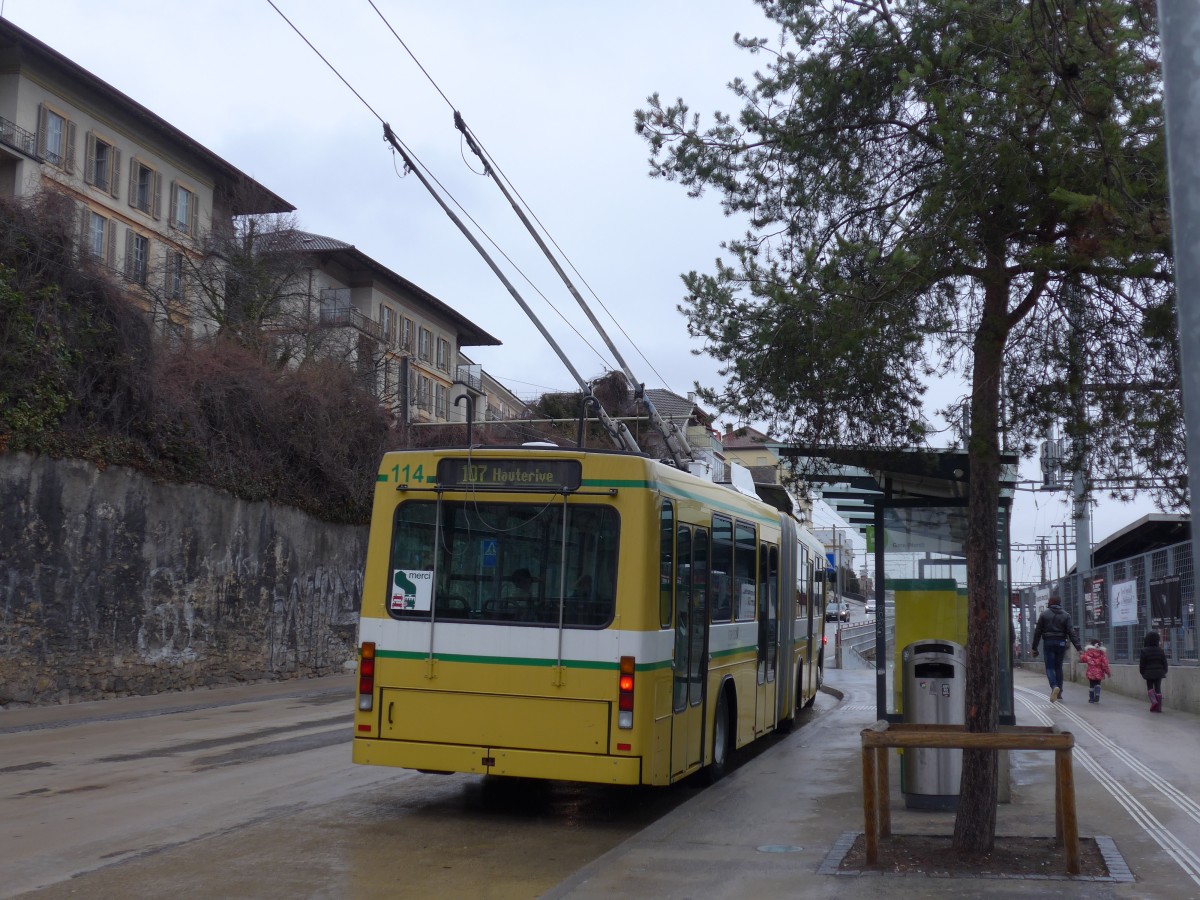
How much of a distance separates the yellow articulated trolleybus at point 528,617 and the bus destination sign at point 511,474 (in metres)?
0.01

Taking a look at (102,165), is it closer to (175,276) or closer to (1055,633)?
(175,276)

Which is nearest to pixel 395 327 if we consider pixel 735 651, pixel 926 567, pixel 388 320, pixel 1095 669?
pixel 388 320

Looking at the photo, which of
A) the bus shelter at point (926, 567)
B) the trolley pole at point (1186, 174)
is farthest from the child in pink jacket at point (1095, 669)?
the trolley pole at point (1186, 174)

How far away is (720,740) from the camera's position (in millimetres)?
11844

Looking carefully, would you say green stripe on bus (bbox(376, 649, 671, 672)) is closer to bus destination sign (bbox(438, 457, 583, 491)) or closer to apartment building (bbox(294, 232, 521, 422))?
bus destination sign (bbox(438, 457, 583, 491))

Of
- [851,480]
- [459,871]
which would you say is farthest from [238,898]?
[851,480]

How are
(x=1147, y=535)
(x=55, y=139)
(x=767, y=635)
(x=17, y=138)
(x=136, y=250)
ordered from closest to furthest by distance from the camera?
(x=767, y=635) → (x=1147, y=535) → (x=17, y=138) → (x=55, y=139) → (x=136, y=250)

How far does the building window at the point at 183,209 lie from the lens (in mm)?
45938

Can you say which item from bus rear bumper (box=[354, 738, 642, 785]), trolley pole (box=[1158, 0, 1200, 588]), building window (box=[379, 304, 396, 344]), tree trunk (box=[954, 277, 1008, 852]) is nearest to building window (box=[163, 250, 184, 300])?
building window (box=[379, 304, 396, 344])

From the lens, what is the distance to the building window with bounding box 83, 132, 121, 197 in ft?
137

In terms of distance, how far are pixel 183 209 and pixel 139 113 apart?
454cm

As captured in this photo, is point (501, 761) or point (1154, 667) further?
point (1154, 667)

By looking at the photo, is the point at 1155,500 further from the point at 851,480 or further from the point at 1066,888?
the point at 1066,888

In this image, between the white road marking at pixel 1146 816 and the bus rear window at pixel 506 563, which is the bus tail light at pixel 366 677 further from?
the white road marking at pixel 1146 816
